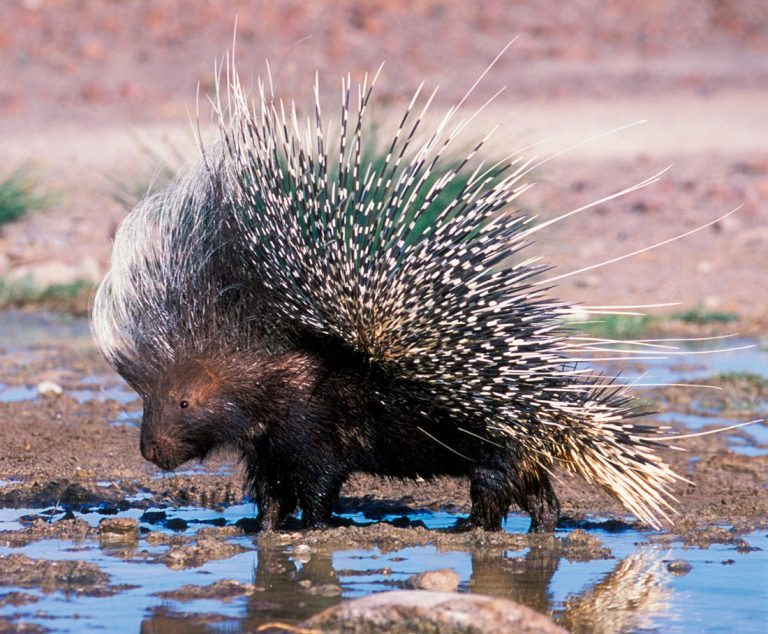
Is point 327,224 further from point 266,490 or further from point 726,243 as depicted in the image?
point 726,243

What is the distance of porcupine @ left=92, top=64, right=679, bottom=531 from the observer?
570 centimetres

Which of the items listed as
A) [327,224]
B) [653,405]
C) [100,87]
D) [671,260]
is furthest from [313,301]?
[100,87]

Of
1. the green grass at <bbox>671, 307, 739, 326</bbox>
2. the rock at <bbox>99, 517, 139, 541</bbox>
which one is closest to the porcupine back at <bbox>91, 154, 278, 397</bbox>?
the rock at <bbox>99, 517, 139, 541</bbox>

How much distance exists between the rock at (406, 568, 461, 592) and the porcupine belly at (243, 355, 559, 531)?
1023mm

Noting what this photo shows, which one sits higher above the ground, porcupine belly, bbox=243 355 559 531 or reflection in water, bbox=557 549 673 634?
porcupine belly, bbox=243 355 559 531

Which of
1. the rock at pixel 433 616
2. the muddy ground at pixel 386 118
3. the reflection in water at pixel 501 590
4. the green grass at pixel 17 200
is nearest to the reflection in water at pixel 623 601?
the reflection in water at pixel 501 590

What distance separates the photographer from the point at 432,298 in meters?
5.66

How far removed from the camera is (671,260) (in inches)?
587

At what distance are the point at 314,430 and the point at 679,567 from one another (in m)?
1.59

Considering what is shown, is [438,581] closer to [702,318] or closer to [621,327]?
[621,327]

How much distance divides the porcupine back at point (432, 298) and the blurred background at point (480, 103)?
13.8 feet

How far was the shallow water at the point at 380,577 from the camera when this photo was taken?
4.68 meters

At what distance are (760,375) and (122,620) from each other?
622cm

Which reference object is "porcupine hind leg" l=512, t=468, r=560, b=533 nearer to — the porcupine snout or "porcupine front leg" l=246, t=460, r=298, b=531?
"porcupine front leg" l=246, t=460, r=298, b=531
